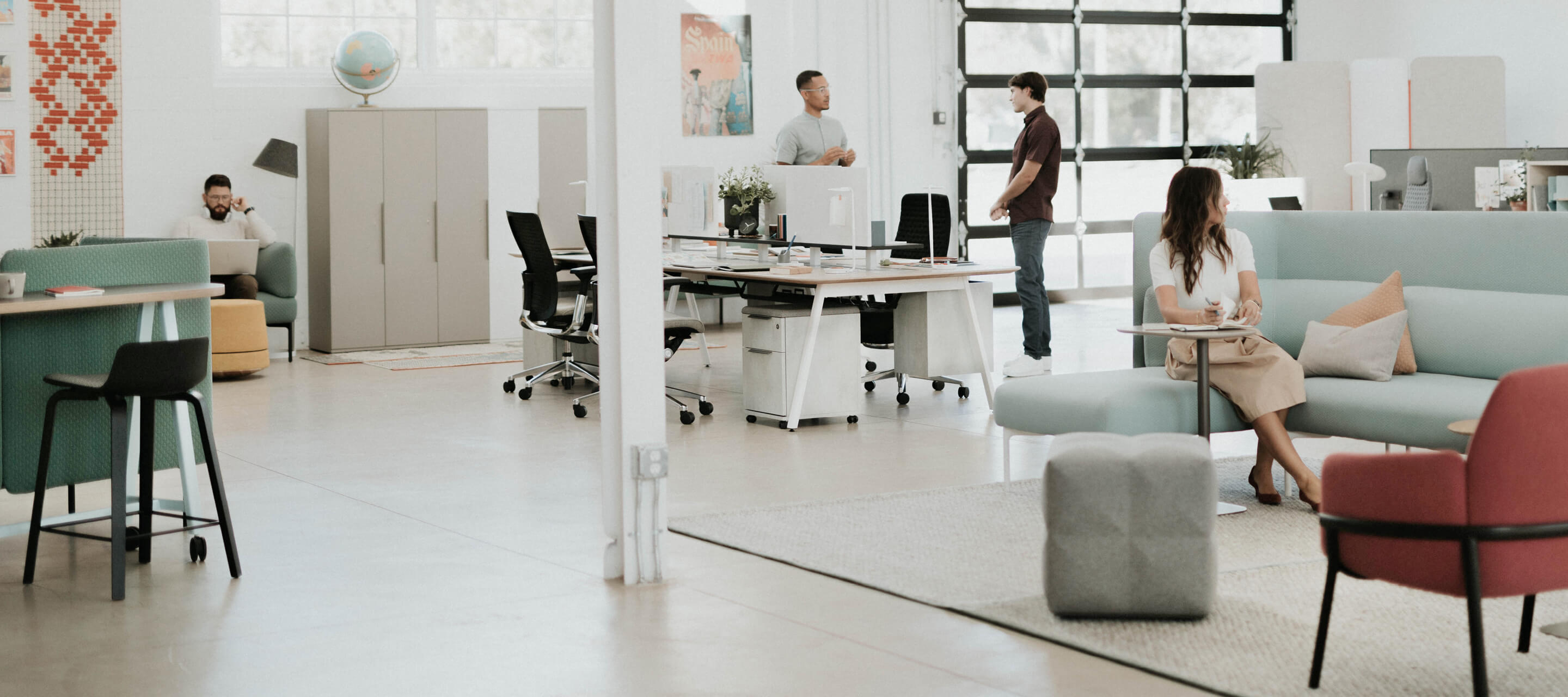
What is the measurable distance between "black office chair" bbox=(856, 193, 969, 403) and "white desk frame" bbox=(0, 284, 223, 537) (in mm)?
3629

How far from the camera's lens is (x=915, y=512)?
518cm

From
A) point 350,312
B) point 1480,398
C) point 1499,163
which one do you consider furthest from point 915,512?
point 350,312

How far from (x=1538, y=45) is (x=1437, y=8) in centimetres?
107

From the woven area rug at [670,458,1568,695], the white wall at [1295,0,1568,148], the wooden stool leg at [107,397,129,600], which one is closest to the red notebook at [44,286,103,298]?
the wooden stool leg at [107,397,129,600]

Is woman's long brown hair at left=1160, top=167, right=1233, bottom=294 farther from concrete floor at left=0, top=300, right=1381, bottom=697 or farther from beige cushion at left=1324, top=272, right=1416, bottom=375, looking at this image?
concrete floor at left=0, top=300, right=1381, bottom=697

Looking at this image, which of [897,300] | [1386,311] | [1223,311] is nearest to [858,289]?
[897,300]

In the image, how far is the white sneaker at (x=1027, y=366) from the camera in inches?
333

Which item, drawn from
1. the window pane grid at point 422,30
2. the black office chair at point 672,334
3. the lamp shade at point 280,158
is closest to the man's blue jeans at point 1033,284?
the black office chair at point 672,334

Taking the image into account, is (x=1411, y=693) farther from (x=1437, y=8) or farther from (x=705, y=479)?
(x=1437, y=8)

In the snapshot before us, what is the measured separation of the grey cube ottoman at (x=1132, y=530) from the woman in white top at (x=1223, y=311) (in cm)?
138

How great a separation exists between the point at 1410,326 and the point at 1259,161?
7955mm

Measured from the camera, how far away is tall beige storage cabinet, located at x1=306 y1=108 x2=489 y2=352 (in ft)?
34.2

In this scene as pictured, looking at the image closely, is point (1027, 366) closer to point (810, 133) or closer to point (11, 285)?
point (810, 133)

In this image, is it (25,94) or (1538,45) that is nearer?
(25,94)
